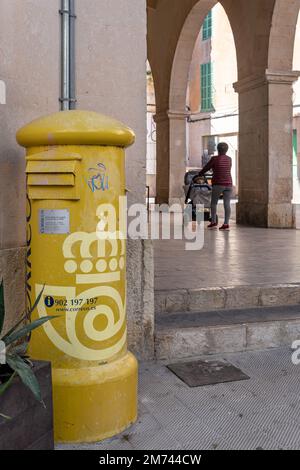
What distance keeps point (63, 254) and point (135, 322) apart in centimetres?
123

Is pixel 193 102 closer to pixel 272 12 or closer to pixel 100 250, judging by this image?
pixel 272 12

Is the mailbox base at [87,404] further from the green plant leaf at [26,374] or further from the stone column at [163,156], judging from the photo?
the stone column at [163,156]

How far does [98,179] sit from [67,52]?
1.17m

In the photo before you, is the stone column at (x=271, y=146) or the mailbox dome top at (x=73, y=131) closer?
the mailbox dome top at (x=73, y=131)

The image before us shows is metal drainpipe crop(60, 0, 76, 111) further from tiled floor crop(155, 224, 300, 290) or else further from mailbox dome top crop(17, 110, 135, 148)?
tiled floor crop(155, 224, 300, 290)

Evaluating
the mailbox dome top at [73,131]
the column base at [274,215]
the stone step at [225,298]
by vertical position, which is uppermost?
the mailbox dome top at [73,131]

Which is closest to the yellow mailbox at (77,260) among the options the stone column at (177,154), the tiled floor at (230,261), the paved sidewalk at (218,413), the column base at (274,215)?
the paved sidewalk at (218,413)

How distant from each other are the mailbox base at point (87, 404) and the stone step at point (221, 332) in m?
1.14

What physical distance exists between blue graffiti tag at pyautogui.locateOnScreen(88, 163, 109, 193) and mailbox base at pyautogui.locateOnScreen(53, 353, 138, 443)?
949mm

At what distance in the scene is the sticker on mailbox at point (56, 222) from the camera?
2.82 metres

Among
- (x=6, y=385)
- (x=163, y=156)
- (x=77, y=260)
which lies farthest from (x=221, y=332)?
(x=163, y=156)

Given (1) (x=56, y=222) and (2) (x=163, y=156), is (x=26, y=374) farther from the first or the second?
(2) (x=163, y=156)
